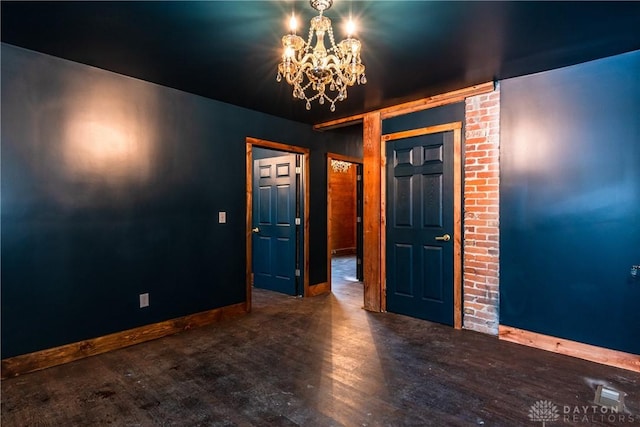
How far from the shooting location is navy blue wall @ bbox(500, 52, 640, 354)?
2.63 metres

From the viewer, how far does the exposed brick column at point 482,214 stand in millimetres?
3258

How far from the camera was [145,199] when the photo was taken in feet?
10.5

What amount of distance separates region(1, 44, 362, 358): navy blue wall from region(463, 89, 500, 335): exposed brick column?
7.95 feet

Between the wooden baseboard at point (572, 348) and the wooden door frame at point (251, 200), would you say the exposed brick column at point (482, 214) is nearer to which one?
the wooden baseboard at point (572, 348)

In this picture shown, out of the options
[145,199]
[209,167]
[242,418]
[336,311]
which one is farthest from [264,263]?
[242,418]

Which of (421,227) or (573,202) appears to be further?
(421,227)

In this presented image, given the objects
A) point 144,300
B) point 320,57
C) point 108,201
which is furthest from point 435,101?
point 144,300

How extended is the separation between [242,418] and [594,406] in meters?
2.11

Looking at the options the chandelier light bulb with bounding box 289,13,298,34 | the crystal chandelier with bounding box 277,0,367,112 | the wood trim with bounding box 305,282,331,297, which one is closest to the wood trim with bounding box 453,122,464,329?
the crystal chandelier with bounding box 277,0,367,112

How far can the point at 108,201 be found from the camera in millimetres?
2977

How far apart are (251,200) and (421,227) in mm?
1962

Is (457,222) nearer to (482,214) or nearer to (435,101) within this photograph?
(482,214)

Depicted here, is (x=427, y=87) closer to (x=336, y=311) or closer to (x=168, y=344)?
(x=336, y=311)

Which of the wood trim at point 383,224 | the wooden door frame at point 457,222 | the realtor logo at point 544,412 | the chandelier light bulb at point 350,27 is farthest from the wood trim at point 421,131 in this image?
the realtor logo at point 544,412
